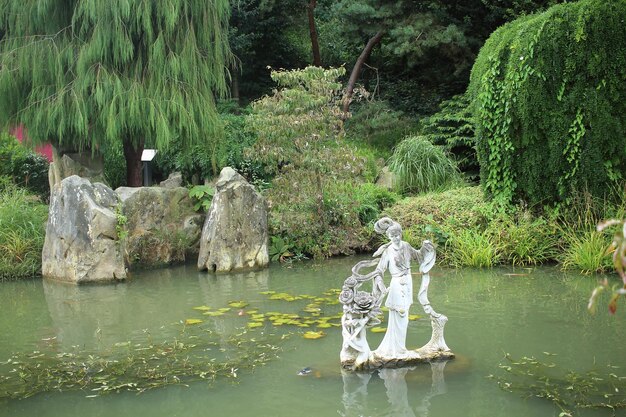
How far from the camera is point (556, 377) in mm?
5082

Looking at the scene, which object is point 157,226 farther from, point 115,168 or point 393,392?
point 393,392

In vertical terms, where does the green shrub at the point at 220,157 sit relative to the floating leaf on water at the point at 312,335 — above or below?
above

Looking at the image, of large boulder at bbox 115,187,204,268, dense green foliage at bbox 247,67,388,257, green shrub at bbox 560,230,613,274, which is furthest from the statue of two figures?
large boulder at bbox 115,187,204,268

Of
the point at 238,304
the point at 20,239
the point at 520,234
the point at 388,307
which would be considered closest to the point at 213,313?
the point at 238,304

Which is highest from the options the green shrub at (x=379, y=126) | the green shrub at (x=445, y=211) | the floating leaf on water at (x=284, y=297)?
the green shrub at (x=379, y=126)

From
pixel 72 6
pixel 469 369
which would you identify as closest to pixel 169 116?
pixel 72 6

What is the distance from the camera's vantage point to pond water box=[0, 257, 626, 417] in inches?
185

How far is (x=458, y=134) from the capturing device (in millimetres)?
14883

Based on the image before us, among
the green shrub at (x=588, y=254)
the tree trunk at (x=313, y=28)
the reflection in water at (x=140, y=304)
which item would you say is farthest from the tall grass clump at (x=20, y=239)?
the tree trunk at (x=313, y=28)

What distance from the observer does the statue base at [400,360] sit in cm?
525

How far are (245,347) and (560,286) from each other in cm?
433

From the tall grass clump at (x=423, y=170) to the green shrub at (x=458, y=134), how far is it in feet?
2.21

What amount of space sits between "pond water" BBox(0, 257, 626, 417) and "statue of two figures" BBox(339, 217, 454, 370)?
5.0 inches

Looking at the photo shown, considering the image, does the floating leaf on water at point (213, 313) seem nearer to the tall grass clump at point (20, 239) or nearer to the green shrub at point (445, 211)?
the tall grass clump at point (20, 239)
